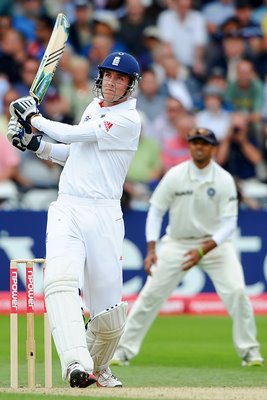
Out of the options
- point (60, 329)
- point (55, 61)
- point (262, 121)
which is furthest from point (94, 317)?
point (262, 121)

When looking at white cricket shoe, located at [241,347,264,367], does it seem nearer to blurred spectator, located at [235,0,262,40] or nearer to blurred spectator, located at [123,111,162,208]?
blurred spectator, located at [123,111,162,208]

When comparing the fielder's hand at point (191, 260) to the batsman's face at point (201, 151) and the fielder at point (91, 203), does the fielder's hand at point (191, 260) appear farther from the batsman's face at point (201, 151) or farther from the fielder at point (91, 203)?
the fielder at point (91, 203)

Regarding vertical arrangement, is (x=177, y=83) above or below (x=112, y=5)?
below

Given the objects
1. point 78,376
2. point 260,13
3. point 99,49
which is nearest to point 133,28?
point 99,49

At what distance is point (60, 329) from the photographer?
6387 millimetres

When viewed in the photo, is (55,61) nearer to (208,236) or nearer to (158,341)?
(208,236)

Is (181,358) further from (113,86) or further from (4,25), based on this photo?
(4,25)

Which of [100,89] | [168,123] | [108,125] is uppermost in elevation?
[168,123]

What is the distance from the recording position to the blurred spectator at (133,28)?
15.0 m

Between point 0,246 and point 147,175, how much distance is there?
6.47ft

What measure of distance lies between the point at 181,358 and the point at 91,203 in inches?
121

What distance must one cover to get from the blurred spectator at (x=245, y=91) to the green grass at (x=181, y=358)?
326 centimetres

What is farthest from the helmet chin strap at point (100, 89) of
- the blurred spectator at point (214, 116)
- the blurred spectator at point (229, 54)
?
the blurred spectator at point (229, 54)

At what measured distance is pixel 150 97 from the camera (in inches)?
560
